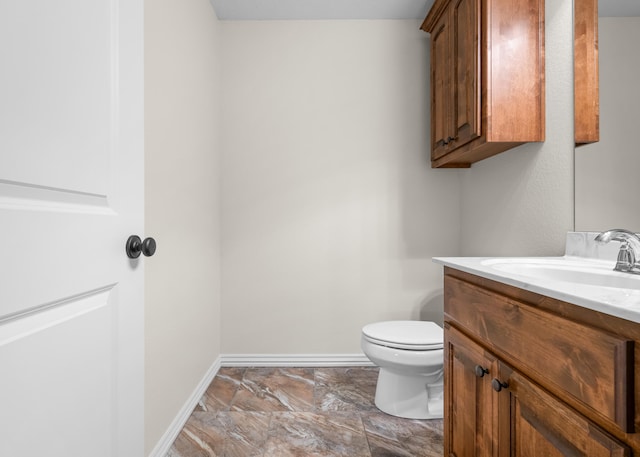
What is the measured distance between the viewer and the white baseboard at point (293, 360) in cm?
246

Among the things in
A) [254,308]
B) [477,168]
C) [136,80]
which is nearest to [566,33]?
[477,168]

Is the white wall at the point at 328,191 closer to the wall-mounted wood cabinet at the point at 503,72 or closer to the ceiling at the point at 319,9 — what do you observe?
the ceiling at the point at 319,9

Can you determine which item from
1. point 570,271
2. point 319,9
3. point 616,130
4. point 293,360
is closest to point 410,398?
point 293,360

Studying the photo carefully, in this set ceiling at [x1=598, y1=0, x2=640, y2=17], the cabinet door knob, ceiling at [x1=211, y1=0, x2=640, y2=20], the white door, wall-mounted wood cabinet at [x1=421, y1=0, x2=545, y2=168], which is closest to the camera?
the white door

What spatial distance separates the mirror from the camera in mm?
1193

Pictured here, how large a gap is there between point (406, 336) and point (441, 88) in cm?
143

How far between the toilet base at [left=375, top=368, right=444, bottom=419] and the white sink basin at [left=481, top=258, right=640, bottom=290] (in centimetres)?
84

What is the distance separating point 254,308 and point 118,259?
5.98ft

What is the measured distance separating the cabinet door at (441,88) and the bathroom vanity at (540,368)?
1068 mm

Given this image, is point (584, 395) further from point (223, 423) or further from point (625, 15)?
point (223, 423)

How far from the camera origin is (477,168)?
7.29ft

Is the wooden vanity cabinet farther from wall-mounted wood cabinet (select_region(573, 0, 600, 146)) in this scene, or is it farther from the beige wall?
the beige wall

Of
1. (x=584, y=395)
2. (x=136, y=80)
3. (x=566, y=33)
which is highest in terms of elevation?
(x=566, y=33)

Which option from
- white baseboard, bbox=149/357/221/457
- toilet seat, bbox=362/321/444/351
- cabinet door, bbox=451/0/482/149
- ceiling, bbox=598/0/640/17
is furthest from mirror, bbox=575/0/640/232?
white baseboard, bbox=149/357/221/457
